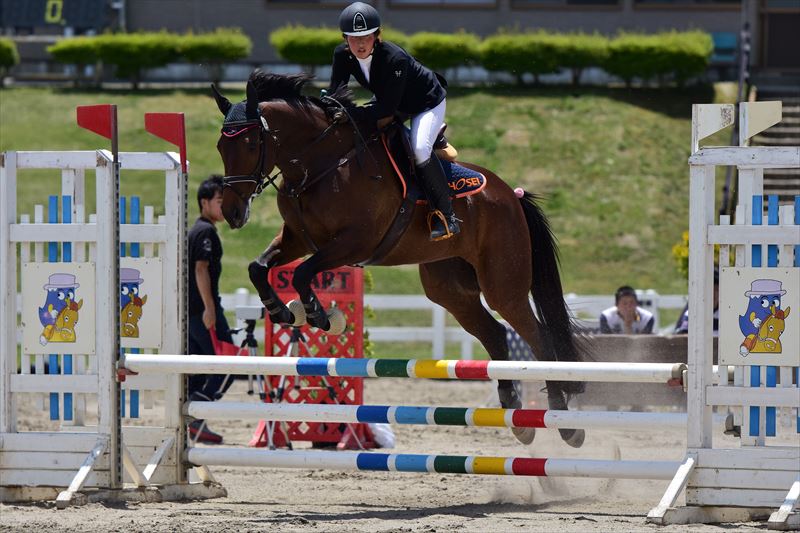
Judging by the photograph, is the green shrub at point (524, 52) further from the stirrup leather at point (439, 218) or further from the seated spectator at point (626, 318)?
the stirrup leather at point (439, 218)

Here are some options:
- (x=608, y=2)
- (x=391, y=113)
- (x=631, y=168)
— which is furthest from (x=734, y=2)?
(x=391, y=113)

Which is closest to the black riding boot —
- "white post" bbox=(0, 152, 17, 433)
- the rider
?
the rider

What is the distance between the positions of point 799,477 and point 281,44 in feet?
54.5

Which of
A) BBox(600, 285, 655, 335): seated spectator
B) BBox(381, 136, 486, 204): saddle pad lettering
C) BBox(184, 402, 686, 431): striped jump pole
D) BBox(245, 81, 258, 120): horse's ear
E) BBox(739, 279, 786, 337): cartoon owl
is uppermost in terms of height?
BBox(245, 81, 258, 120): horse's ear

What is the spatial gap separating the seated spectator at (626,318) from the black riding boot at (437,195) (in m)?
3.72

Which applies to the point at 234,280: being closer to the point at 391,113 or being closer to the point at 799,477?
the point at 391,113

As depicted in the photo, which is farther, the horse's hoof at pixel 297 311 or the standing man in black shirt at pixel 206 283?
the standing man in black shirt at pixel 206 283

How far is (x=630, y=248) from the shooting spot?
1669 centimetres

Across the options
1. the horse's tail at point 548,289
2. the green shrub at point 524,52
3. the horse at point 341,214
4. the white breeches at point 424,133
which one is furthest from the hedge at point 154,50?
the white breeches at point 424,133

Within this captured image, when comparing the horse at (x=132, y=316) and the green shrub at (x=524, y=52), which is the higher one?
the green shrub at (x=524, y=52)

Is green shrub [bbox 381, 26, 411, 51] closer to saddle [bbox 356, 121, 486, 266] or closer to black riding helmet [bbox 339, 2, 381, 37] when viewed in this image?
saddle [bbox 356, 121, 486, 266]

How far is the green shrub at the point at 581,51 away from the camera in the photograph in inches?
805

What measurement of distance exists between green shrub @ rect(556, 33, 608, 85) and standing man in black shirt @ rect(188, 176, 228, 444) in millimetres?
13295

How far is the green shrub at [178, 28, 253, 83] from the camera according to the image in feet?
70.3
